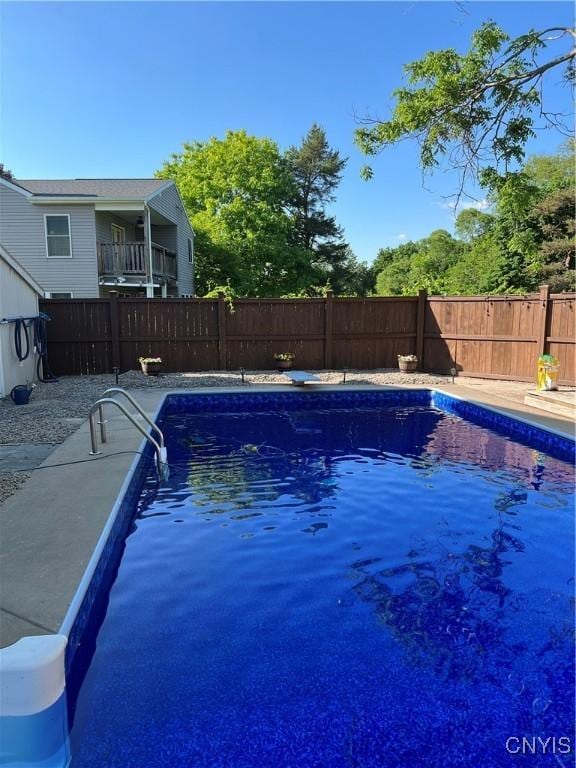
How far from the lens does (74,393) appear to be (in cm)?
970

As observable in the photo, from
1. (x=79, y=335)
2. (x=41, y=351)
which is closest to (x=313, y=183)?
(x=79, y=335)

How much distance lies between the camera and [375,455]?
681cm

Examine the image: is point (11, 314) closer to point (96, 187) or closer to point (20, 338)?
point (20, 338)

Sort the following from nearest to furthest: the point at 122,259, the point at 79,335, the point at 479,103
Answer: the point at 479,103, the point at 79,335, the point at 122,259

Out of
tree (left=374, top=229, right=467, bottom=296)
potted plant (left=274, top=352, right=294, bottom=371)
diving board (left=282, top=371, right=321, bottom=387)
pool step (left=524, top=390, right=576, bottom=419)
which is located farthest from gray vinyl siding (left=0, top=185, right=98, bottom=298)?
tree (left=374, top=229, right=467, bottom=296)

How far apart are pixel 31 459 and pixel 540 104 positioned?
28.6 ft

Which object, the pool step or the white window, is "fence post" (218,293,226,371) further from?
the pool step

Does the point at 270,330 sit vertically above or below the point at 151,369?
above

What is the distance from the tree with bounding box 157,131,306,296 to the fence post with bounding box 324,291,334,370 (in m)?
15.1

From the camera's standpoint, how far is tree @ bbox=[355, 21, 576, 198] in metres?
7.70

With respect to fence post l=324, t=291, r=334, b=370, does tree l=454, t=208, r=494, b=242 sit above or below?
above

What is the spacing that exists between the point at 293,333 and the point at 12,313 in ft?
20.2

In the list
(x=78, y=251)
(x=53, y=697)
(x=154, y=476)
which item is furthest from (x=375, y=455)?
(x=78, y=251)

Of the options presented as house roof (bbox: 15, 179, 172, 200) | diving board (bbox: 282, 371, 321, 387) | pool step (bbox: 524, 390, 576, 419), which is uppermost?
house roof (bbox: 15, 179, 172, 200)
